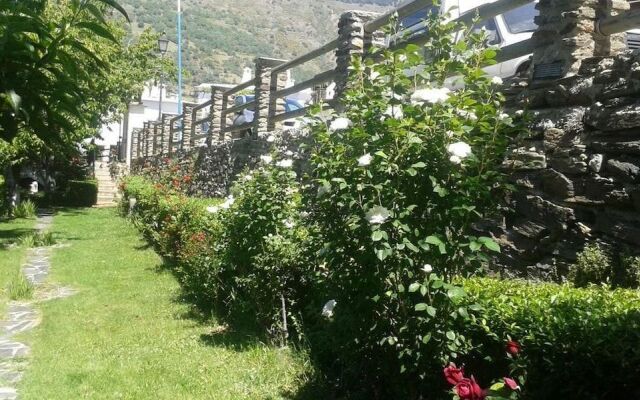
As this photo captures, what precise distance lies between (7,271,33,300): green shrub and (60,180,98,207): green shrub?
16943 millimetres

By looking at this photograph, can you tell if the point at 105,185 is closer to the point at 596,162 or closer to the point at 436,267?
the point at 596,162

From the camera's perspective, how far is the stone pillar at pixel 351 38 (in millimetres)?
9531

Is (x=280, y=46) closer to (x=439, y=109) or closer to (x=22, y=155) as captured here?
(x=22, y=155)

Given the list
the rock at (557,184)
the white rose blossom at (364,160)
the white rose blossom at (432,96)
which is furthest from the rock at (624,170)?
the white rose blossom at (364,160)

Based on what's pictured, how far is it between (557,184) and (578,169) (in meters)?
0.20

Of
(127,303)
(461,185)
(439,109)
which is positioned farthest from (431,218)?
(127,303)

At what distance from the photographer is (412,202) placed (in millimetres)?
3902

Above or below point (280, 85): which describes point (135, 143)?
below

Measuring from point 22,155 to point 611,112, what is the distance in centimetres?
1840

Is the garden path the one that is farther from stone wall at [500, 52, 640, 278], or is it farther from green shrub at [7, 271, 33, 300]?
stone wall at [500, 52, 640, 278]

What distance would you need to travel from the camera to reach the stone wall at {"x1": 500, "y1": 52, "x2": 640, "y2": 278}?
479 cm

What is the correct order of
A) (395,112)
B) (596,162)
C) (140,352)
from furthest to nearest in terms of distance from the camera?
(140,352)
(596,162)
(395,112)

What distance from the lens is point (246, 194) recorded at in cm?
670

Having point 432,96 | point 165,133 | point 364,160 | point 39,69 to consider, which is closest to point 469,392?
point 364,160
